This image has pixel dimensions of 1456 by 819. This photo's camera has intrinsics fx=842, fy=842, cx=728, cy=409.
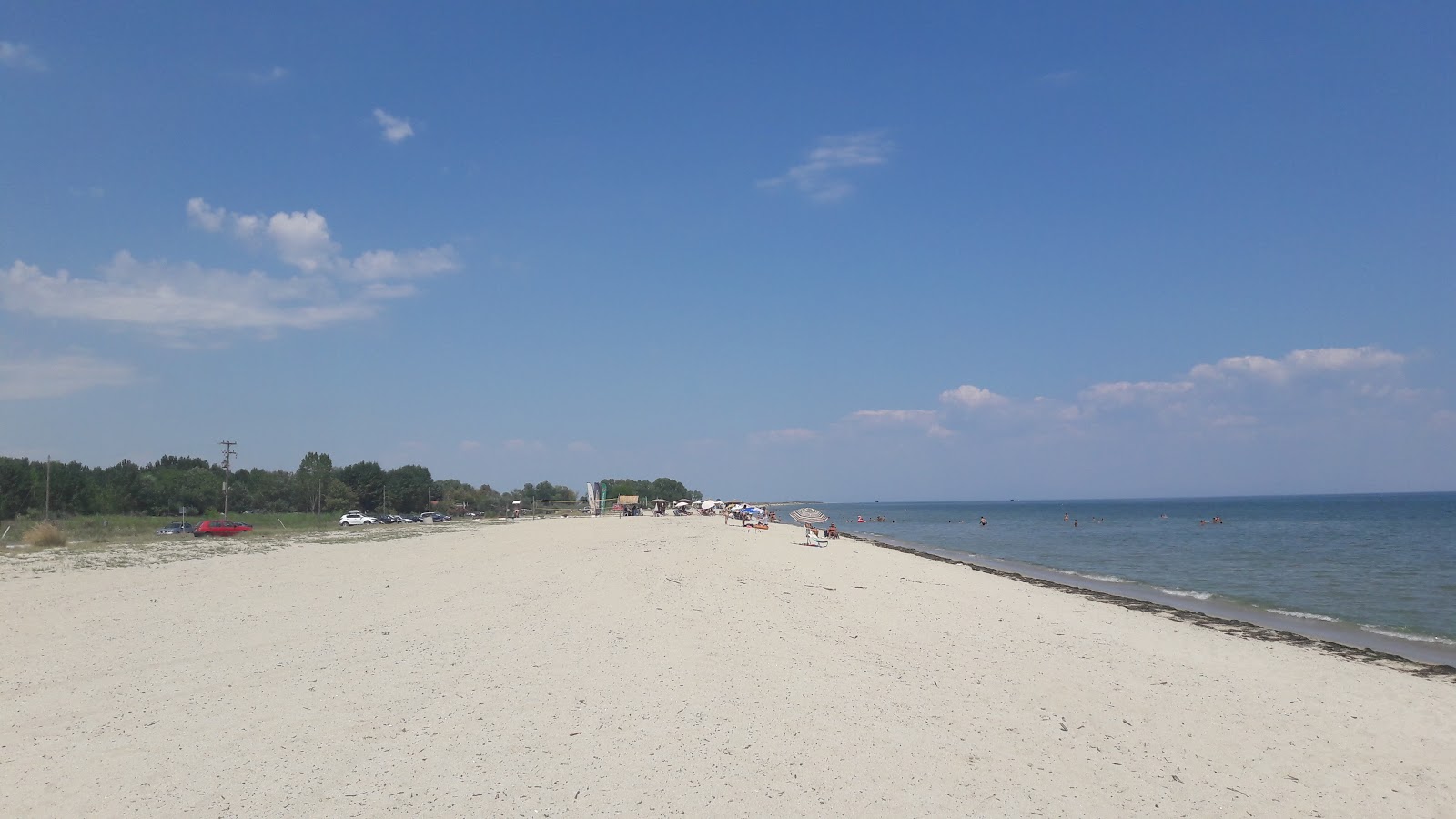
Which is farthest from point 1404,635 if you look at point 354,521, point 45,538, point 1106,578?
point 354,521

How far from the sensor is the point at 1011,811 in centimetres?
597

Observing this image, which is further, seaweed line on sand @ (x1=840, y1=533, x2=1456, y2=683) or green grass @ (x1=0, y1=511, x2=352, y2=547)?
green grass @ (x1=0, y1=511, x2=352, y2=547)

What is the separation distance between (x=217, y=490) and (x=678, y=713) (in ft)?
297

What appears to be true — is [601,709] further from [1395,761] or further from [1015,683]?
[1395,761]

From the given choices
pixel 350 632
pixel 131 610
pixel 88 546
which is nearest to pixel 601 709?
pixel 350 632

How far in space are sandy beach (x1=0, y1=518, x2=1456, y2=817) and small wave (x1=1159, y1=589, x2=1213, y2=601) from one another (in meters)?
7.86

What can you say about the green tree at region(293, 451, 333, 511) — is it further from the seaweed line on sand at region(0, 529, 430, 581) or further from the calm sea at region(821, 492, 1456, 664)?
the calm sea at region(821, 492, 1456, 664)

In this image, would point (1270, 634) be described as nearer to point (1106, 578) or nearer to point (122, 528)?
point (1106, 578)

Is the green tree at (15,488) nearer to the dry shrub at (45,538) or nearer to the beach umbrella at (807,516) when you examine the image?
the dry shrub at (45,538)

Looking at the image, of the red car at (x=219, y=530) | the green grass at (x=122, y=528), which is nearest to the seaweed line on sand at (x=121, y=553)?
the green grass at (x=122, y=528)

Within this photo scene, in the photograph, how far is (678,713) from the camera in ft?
25.7

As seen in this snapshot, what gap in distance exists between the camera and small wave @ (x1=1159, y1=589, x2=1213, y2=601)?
2198 centimetres

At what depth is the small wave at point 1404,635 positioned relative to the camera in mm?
15430

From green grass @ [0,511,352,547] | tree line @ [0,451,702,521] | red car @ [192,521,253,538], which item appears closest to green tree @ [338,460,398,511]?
tree line @ [0,451,702,521]
